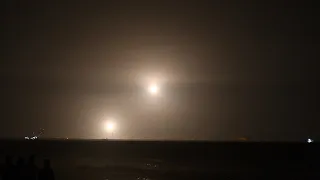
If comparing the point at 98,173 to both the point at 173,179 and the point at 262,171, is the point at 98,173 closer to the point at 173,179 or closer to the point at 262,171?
the point at 173,179

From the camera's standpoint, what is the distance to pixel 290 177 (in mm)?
21703

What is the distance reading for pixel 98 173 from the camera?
856 inches

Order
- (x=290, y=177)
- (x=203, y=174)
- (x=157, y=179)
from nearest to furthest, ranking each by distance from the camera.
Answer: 1. (x=157, y=179)
2. (x=290, y=177)
3. (x=203, y=174)

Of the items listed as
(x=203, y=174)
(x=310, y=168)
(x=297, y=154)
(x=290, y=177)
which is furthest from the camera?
(x=297, y=154)

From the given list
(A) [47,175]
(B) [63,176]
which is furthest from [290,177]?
(A) [47,175]

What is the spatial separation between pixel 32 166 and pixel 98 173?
9.75 meters

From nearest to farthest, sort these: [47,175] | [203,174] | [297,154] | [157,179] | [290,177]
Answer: [47,175] < [157,179] < [290,177] < [203,174] < [297,154]

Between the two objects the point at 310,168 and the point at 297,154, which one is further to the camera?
the point at 297,154

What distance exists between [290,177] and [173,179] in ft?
16.7

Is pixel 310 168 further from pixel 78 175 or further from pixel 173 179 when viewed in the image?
pixel 78 175

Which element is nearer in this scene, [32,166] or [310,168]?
[32,166]

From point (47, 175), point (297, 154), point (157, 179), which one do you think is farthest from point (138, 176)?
point (297, 154)

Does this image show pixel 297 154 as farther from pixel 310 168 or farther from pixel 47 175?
pixel 47 175

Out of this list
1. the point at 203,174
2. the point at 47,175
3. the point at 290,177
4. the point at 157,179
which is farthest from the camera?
the point at 203,174
